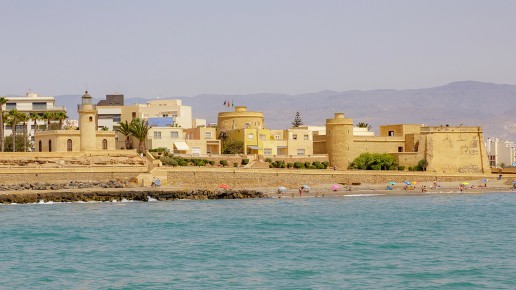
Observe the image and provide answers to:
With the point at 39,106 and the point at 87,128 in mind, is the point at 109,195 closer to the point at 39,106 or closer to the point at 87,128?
the point at 87,128

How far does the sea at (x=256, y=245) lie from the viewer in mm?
30281

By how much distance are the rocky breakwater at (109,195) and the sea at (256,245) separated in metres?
1.16

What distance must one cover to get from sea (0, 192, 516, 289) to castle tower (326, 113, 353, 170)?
668 inches

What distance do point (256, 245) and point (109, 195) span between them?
77.3 ft

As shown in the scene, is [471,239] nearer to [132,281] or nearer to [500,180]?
[132,281]

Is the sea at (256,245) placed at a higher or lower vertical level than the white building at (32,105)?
lower

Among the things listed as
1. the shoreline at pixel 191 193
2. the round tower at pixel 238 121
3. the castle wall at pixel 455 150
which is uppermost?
the round tower at pixel 238 121

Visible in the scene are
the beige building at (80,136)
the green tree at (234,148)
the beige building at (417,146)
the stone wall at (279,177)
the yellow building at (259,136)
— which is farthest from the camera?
the beige building at (417,146)

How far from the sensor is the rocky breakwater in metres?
58.8

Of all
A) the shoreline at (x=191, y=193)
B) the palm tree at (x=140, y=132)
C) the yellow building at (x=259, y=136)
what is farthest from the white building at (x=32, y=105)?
the shoreline at (x=191, y=193)

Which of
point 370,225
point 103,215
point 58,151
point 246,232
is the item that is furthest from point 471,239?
point 58,151

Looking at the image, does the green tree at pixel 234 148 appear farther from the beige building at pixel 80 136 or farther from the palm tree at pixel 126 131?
the beige building at pixel 80 136

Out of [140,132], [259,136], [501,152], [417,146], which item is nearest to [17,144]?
[140,132]

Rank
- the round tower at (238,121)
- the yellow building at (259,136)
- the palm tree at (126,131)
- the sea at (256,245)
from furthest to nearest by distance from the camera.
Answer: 1. the round tower at (238,121)
2. the yellow building at (259,136)
3. the palm tree at (126,131)
4. the sea at (256,245)
